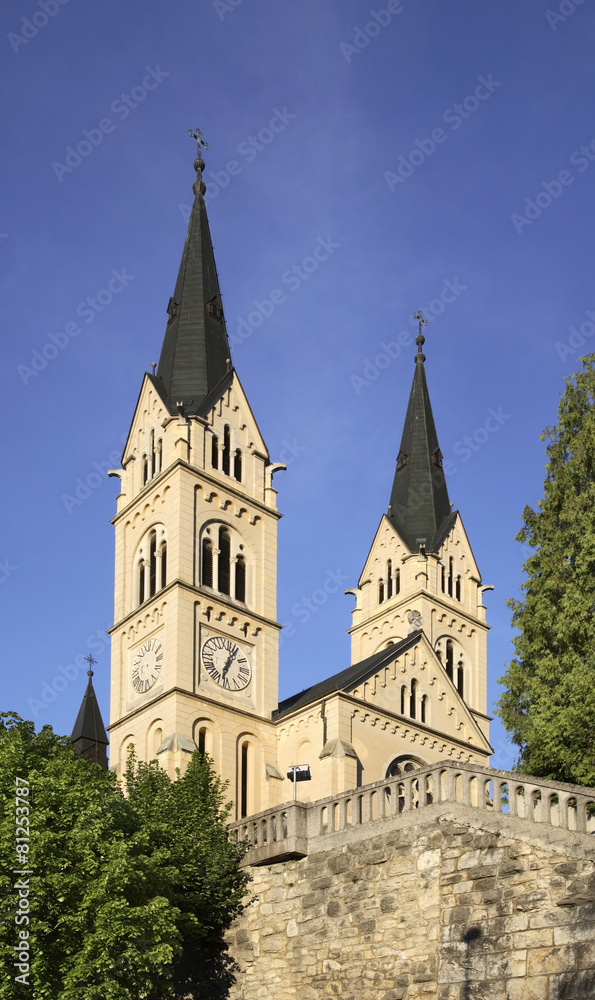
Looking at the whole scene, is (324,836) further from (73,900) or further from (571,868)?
(571,868)

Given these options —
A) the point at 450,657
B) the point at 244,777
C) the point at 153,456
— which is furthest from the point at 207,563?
the point at 450,657

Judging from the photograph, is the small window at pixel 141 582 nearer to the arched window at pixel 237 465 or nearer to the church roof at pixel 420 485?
the arched window at pixel 237 465

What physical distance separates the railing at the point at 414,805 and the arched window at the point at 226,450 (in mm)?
19720

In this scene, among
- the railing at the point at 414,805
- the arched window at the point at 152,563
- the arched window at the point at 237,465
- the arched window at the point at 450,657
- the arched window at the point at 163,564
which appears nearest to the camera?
the railing at the point at 414,805

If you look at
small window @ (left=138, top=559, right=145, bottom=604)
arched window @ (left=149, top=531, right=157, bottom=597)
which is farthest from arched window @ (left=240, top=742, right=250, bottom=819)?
small window @ (left=138, top=559, right=145, bottom=604)

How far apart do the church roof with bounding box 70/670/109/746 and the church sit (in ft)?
71.7

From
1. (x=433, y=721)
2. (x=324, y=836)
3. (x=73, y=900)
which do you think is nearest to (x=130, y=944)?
(x=73, y=900)

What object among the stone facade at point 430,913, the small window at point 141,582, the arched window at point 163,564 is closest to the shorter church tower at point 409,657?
the arched window at point 163,564

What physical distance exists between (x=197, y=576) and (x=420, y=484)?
724 inches

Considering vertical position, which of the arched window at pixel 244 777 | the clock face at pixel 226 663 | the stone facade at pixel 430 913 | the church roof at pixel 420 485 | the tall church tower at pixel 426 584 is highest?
the church roof at pixel 420 485

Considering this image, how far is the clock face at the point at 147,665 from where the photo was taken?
38812 mm

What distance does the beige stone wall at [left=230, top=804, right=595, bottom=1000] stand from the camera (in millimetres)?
16766

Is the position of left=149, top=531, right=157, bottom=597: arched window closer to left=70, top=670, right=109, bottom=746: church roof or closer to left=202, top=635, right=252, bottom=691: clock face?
left=202, top=635, right=252, bottom=691: clock face

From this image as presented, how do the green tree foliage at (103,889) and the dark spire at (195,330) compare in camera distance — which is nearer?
the green tree foliage at (103,889)
